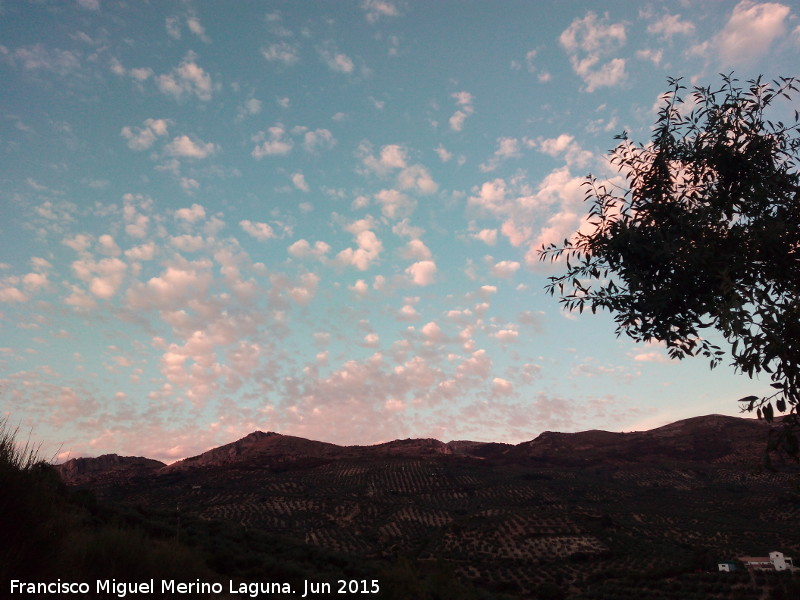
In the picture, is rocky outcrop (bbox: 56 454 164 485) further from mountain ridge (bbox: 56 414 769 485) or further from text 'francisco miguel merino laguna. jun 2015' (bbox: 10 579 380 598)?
text 'francisco miguel merino laguna. jun 2015' (bbox: 10 579 380 598)

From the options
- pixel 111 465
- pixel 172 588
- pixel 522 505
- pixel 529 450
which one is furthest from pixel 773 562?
pixel 111 465

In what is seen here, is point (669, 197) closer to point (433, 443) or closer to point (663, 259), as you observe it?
point (663, 259)

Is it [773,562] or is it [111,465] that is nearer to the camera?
[773,562]

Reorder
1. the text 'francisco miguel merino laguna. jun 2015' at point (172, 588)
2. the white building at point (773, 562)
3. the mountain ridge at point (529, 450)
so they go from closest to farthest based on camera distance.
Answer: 1. the text 'francisco miguel merino laguna. jun 2015' at point (172, 588)
2. the white building at point (773, 562)
3. the mountain ridge at point (529, 450)

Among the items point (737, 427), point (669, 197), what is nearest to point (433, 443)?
point (737, 427)

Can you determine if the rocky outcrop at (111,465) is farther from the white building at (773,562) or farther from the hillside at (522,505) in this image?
the white building at (773,562)

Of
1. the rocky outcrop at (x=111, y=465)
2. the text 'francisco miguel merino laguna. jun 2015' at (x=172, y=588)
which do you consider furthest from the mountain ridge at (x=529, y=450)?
the text 'francisco miguel merino laguna. jun 2015' at (x=172, y=588)

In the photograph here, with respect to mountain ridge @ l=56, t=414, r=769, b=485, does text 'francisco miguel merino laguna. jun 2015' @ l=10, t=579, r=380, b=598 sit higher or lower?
lower

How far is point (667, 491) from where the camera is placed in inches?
3088

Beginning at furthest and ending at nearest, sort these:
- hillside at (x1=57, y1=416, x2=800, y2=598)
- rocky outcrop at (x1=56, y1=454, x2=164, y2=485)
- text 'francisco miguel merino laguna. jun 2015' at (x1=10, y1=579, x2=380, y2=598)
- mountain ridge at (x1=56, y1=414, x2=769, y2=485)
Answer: rocky outcrop at (x1=56, y1=454, x2=164, y2=485), mountain ridge at (x1=56, y1=414, x2=769, y2=485), hillside at (x1=57, y1=416, x2=800, y2=598), text 'francisco miguel merino laguna. jun 2015' at (x1=10, y1=579, x2=380, y2=598)

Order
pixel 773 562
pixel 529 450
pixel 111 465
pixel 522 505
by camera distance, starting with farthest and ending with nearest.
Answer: pixel 529 450 → pixel 111 465 → pixel 522 505 → pixel 773 562

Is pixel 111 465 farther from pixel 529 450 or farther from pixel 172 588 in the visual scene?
pixel 172 588

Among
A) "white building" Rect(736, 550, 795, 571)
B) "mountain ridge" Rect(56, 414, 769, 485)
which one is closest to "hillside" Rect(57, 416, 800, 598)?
"mountain ridge" Rect(56, 414, 769, 485)

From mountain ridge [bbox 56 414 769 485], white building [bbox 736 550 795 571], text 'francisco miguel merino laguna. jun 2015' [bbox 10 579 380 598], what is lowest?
white building [bbox 736 550 795 571]
